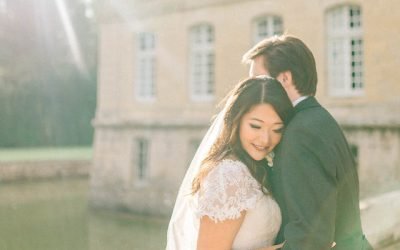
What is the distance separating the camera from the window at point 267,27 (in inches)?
520

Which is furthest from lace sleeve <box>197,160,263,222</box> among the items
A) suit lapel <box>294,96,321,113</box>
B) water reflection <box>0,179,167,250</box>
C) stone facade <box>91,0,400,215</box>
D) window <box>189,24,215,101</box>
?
window <box>189,24,215,101</box>

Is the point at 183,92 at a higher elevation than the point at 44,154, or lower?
higher

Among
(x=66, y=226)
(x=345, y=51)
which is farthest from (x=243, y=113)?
(x=66, y=226)

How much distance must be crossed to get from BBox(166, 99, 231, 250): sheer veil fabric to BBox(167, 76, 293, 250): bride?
0.01 meters

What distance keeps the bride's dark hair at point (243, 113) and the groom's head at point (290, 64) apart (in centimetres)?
10

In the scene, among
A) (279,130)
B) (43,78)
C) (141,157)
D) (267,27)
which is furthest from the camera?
(43,78)

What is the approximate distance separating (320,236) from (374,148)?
9.46 m

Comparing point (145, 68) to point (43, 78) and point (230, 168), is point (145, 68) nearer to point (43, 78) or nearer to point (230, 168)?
point (230, 168)

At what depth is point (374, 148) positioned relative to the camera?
1102 cm

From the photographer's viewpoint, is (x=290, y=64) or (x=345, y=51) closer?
(x=290, y=64)

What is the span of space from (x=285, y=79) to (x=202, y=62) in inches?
488

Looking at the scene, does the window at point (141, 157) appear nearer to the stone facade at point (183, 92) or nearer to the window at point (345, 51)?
the stone facade at point (183, 92)

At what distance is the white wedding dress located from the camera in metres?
2.18

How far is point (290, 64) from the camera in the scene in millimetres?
2420
